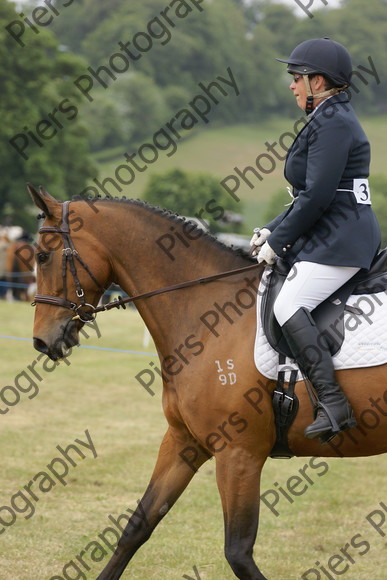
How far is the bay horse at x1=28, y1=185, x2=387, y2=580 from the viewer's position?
157 inches

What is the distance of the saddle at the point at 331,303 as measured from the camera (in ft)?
13.3

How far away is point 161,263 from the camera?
14.4 ft

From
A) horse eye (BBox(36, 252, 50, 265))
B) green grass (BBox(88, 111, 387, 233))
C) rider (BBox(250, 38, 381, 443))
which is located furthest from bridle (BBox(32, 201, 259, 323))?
Answer: green grass (BBox(88, 111, 387, 233))

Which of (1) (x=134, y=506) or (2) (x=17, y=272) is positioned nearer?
(1) (x=134, y=506)

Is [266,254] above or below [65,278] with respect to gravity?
above

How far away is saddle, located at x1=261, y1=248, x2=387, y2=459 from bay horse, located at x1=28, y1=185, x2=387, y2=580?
0.05m

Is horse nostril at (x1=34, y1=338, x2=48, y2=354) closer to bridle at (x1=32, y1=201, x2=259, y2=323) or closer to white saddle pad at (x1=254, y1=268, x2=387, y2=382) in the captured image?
bridle at (x1=32, y1=201, x2=259, y2=323)

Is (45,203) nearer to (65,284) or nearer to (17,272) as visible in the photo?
(65,284)

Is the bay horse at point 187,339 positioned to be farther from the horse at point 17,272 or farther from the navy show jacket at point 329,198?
the horse at point 17,272

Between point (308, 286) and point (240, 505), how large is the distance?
46.7 inches

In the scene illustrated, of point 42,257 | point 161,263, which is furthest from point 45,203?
point 161,263

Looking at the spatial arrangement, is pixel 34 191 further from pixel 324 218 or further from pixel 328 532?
pixel 328 532

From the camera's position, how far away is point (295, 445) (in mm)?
4176

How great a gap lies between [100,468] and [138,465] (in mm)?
396
